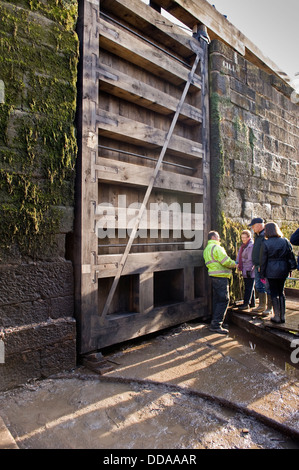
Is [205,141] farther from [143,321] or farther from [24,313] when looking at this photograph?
[24,313]

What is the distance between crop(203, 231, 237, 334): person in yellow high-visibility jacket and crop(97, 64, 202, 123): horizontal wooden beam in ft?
6.05

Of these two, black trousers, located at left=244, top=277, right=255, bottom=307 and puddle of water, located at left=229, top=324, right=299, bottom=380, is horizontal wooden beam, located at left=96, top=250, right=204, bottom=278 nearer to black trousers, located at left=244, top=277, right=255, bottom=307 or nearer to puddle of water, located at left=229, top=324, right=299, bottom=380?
black trousers, located at left=244, top=277, right=255, bottom=307

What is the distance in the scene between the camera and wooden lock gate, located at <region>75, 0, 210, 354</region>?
3.40 m

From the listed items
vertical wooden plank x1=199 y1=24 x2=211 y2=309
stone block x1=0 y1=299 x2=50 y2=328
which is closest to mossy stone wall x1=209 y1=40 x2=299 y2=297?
vertical wooden plank x1=199 y1=24 x2=211 y2=309

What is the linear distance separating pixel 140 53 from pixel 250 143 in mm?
2780

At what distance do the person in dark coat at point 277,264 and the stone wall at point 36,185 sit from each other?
266 centimetres

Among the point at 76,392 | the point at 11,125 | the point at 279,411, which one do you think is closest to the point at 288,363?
the point at 279,411

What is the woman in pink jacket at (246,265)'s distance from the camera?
5145mm

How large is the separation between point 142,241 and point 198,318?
64.7 inches

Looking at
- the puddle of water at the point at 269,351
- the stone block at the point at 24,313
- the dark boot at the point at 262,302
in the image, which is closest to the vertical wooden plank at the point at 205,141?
the puddle of water at the point at 269,351

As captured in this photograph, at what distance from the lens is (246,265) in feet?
17.0

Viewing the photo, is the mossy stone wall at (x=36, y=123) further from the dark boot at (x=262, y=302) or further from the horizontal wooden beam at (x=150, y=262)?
the dark boot at (x=262, y=302)

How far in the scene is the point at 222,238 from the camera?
16.8 ft

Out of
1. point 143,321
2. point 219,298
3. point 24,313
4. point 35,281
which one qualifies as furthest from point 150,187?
point 24,313
